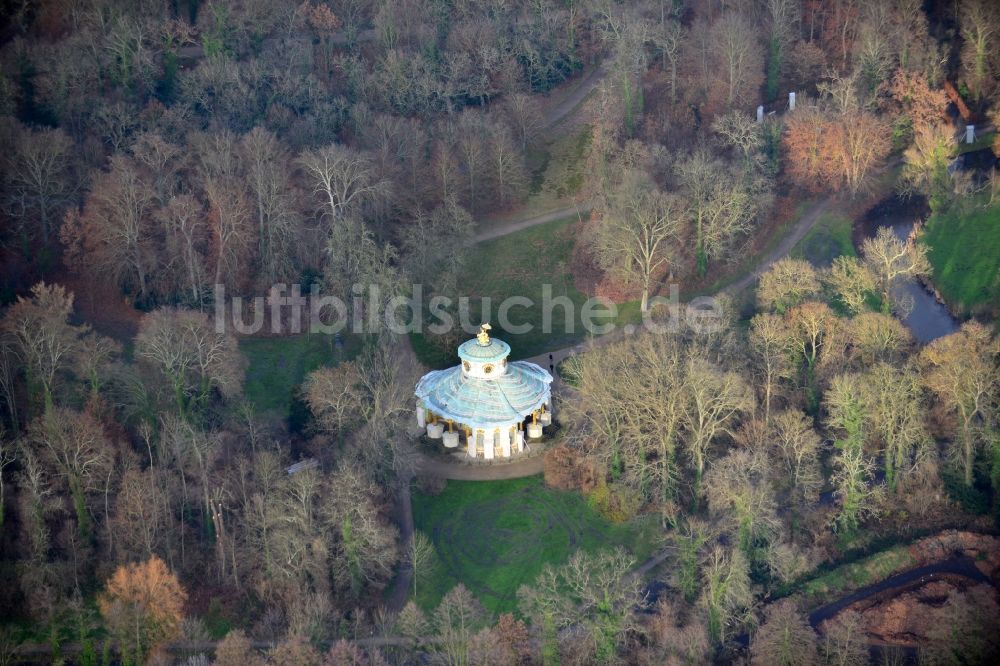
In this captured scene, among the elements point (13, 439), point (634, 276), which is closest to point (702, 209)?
point (634, 276)

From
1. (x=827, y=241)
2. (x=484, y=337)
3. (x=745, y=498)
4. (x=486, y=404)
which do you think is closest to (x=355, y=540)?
(x=486, y=404)

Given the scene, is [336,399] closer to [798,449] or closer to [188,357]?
[188,357]

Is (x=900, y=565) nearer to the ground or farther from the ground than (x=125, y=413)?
nearer to the ground

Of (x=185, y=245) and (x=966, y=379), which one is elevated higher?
(x=185, y=245)

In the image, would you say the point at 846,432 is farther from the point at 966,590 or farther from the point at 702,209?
the point at 702,209

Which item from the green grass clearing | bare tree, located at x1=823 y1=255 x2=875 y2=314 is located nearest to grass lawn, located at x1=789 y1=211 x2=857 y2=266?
bare tree, located at x1=823 y1=255 x2=875 y2=314

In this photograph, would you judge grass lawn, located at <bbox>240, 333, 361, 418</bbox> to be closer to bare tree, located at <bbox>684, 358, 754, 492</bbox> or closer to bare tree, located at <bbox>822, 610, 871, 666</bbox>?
bare tree, located at <bbox>684, 358, 754, 492</bbox>

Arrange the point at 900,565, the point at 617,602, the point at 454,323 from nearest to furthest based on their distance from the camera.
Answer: the point at 617,602 → the point at 900,565 → the point at 454,323
